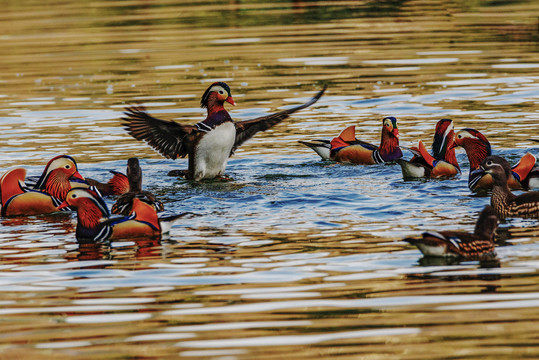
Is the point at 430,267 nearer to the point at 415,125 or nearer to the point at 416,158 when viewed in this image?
the point at 416,158

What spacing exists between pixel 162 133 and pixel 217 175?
100 centimetres

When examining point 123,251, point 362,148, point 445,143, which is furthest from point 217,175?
point 123,251

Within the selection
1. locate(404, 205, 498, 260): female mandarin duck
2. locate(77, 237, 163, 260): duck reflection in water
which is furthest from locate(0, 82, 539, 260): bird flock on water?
locate(77, 237, 163, 260): duck reflection in water

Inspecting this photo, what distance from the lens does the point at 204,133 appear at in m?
14.0

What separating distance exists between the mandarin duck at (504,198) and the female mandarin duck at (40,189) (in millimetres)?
4966

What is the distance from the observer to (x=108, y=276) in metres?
9.02

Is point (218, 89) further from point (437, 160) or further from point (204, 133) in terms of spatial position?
point (437, 160)

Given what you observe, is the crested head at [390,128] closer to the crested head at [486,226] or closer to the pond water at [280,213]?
the pond water at [280,213]

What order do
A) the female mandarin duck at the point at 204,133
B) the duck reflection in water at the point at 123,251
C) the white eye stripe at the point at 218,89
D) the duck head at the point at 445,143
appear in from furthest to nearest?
the female mandarin duck at the point at 204,133 → the white eye stripe at the point at 218,89 → the duck head at the point at 445,143 → the duck reflection in water at the point at 123,251

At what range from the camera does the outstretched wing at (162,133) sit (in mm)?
13789

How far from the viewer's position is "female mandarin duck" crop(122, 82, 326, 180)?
13.8m

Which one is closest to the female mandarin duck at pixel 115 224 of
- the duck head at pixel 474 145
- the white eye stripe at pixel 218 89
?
the white eye stripe at pixel 218 89

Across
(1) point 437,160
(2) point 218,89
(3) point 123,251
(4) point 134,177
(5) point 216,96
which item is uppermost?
(2) point 218,89

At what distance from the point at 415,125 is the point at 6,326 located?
1046 cm
